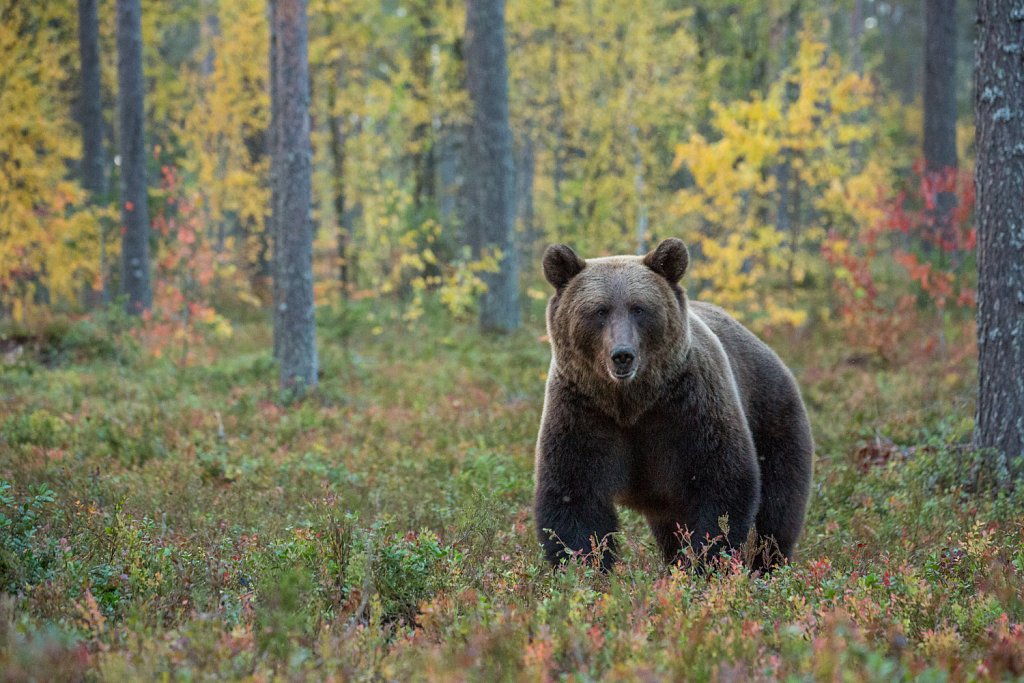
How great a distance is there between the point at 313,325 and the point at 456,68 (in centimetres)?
1102

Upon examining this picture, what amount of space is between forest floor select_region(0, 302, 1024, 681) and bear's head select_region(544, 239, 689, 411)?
3.47 ft

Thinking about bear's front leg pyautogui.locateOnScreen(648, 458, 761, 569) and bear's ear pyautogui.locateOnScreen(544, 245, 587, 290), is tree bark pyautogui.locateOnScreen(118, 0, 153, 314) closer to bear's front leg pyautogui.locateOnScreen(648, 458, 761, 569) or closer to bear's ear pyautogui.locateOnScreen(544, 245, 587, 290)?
bear's ear pyautogui.locateOnScreen(544, 245, 587, 290)

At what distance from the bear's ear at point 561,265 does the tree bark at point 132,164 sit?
14.3 m

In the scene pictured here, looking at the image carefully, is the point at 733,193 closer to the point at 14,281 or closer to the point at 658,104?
the point at 658,104

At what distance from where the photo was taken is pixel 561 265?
5738mm

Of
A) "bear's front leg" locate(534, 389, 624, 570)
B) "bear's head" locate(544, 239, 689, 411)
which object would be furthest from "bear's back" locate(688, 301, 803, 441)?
"bear's front leg" locate(534, 389, 624, 570)


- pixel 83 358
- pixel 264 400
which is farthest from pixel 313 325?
pixel 83 358

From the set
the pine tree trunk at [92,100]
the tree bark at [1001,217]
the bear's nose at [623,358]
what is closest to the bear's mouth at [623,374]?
the bear's nose at [623,358]

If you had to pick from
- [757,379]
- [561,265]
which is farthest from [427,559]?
[757,379]

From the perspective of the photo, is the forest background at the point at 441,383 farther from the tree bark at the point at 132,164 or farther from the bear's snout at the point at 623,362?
the bear's snout at the point at 623,362

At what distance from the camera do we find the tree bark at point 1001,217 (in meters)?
6.77

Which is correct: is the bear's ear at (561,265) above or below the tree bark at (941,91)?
below

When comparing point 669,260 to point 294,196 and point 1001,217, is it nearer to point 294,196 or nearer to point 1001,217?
point 1001,217

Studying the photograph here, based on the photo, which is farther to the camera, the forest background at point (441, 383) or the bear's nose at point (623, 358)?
the bear's nose at point (623, 358)
